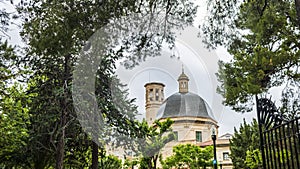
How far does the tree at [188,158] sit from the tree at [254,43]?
10.6m

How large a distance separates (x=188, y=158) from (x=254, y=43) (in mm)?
11665

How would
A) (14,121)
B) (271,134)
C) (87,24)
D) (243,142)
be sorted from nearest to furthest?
(271,134) → (87,24) → (14,121) → (243,142)

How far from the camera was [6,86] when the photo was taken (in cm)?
854

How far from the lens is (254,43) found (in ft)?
23.4

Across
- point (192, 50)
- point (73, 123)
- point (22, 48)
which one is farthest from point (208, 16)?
point (73, 123)

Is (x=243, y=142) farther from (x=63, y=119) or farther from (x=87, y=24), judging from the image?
(x=87, y=24)

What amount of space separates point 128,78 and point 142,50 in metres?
1.22

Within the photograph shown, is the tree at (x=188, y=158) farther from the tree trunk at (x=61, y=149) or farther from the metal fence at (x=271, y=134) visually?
the metal fence at (x=271, y=134)

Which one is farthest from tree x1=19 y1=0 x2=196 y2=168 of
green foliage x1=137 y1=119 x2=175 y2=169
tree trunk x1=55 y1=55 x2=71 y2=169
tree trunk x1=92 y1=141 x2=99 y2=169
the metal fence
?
green foliage x1=137 y1=119 x2=175 y2=169

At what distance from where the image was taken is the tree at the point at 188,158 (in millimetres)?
17766

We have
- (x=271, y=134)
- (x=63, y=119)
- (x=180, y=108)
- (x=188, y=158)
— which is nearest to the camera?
(x=271, y=134)

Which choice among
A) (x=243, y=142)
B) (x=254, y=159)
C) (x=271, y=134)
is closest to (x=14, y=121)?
(x=271, y=134)

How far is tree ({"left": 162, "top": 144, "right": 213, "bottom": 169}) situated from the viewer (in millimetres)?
17766

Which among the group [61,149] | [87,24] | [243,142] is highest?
[87,24]
